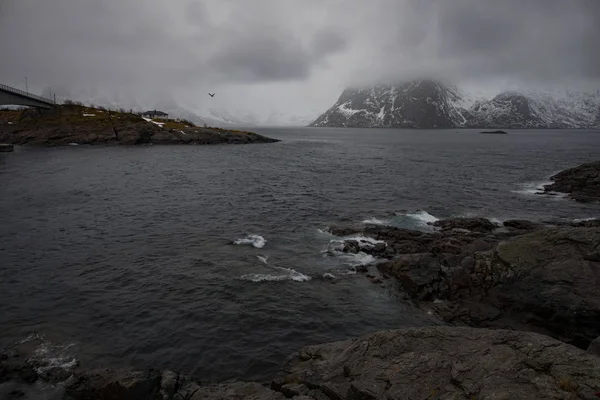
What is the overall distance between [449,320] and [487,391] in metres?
11.7

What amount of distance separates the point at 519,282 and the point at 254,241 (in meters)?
20.7

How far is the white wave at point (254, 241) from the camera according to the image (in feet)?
110

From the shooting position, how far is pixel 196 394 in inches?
578

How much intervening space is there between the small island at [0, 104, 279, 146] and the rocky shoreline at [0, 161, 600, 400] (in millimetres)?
124686

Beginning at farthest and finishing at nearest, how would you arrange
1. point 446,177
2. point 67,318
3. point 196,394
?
point 446,177
point 67,318
point 196,394

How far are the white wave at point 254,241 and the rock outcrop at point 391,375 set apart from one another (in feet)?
52.5

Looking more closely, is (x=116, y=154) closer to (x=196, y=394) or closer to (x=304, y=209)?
(x=304, y=209)

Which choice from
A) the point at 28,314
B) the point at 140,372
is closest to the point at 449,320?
the point at 140,372

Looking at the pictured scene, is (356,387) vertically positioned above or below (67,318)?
above

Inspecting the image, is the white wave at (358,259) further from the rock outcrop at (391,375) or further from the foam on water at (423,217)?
the rock outcrop at (391,375)

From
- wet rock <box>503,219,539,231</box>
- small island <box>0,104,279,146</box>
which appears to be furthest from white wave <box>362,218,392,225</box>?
small island <box>0,104,279,146</box>

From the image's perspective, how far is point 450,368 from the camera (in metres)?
13.0

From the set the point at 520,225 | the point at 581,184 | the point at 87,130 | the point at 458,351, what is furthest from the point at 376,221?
the point at 87,130

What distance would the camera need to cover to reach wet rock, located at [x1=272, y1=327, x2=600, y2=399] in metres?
11.1
